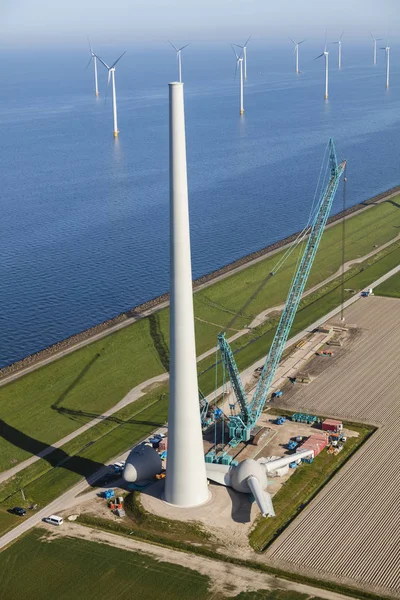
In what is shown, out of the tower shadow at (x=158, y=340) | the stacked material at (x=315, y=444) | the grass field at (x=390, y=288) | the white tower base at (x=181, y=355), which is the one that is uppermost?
the white tower base at (x=181, y=355)

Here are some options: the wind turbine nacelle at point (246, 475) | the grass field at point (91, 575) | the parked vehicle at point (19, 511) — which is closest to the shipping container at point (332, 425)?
the wind turbine nacelle at point (246, 475)

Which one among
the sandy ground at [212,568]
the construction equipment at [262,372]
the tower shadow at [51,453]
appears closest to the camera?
the sandy ground at [212,568]

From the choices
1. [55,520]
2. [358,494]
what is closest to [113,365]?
[55,520]

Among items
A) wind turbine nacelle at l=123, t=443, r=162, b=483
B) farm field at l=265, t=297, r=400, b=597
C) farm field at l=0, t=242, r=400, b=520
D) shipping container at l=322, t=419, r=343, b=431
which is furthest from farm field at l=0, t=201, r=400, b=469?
shipping container at l=322, t=419, r=343, b=431

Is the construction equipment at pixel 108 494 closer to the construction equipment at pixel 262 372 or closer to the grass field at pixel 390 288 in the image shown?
the construction equipment at pixel 262 372

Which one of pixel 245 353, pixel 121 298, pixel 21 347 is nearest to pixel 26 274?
pixel 121 298

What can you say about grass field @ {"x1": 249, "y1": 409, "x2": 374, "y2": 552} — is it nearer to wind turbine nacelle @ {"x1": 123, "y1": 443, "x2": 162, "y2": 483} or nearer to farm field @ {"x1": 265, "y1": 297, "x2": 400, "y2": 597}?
farm field @ {"x1": 265, "y1": 297, "x2": 400, "y2": 597}
